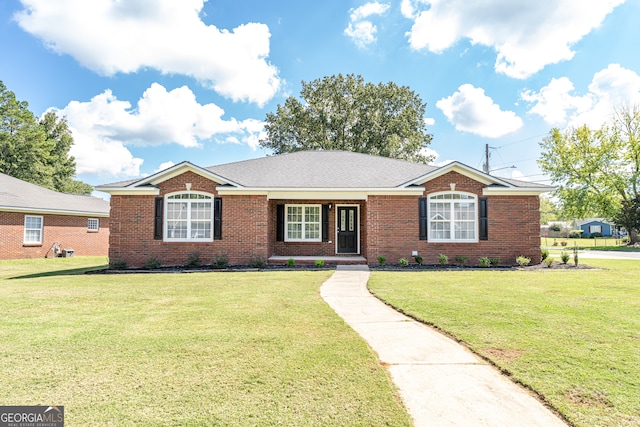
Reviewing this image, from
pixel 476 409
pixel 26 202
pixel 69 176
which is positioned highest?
pixel 69 176

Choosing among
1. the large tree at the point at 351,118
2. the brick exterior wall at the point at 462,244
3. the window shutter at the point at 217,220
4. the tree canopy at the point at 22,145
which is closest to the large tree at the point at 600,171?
the large tree at the point at 351,118

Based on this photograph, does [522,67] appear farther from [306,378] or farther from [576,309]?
[306,378]

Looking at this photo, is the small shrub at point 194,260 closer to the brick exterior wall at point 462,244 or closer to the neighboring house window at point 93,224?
the brick exterior wall at point 462,244

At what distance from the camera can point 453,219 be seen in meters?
13.4

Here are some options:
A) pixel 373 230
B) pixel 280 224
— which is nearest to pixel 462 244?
pixel 373 230

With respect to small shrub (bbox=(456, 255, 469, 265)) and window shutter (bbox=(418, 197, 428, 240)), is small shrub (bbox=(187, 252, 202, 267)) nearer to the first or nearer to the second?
window shutter (bbox=(418, 197, 428, 240))

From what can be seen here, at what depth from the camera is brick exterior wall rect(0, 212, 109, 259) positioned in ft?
58.6

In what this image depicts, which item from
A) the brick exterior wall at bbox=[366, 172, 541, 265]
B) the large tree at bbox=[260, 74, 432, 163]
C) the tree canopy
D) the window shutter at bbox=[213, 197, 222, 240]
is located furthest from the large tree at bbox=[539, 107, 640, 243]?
the tree canopy

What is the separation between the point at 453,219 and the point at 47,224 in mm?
22019

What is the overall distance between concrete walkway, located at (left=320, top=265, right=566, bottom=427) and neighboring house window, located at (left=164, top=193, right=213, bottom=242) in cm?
922

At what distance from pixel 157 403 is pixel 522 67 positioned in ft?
66.0

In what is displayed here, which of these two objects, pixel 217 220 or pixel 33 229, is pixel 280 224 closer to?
pixel 217 220

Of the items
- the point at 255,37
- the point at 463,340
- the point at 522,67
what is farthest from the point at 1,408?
the point at 522,67

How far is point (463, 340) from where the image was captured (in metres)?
4.44
